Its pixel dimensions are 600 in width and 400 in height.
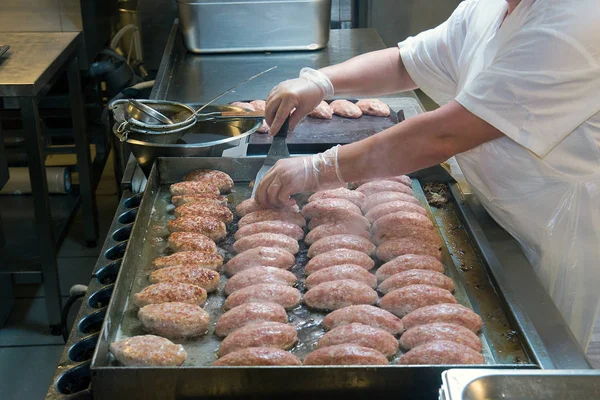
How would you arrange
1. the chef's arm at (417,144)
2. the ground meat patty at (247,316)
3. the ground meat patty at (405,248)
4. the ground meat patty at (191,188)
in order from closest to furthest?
the ground meat patty at (247,316) → the chef's arm at (417,144) → the ground meat patty at (405,248) → the ground meat patty at (191,188)

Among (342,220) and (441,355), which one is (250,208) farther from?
(441,355)

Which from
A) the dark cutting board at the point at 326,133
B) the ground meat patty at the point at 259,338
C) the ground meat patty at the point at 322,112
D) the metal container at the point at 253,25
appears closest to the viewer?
the ground meat patty at the point at 259,338

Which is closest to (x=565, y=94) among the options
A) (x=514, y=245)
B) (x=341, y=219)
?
(x=514, y=245)

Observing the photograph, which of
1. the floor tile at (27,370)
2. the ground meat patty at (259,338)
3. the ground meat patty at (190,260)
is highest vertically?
the ground meat patty at (259,338)

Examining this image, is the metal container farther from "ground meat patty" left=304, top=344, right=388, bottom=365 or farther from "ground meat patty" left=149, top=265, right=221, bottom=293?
"ground meat patty" left=304, top=344, right=388, bottom=365

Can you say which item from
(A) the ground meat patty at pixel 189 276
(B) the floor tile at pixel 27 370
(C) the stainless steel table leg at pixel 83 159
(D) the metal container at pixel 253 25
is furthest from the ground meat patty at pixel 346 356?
(C) the stainless steel table leg at pixel 83 159

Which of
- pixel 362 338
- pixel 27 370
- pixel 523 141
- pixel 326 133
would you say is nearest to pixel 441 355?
pixel 362 338

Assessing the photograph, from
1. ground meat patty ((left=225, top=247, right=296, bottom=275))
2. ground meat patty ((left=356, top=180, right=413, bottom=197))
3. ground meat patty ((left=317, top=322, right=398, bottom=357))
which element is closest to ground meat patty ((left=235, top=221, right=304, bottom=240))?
ground meat patty ((left=225, top=247, right=296, bottom=275))

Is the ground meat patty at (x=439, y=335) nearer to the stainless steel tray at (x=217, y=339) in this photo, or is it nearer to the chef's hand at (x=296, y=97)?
the stainless steel tray at (x=217, y=339)

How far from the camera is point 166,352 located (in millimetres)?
1697

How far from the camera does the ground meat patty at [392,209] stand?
240 centimetres

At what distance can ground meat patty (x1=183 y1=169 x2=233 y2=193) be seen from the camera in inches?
102

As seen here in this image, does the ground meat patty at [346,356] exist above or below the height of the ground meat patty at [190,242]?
above

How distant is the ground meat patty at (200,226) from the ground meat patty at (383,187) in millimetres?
582
